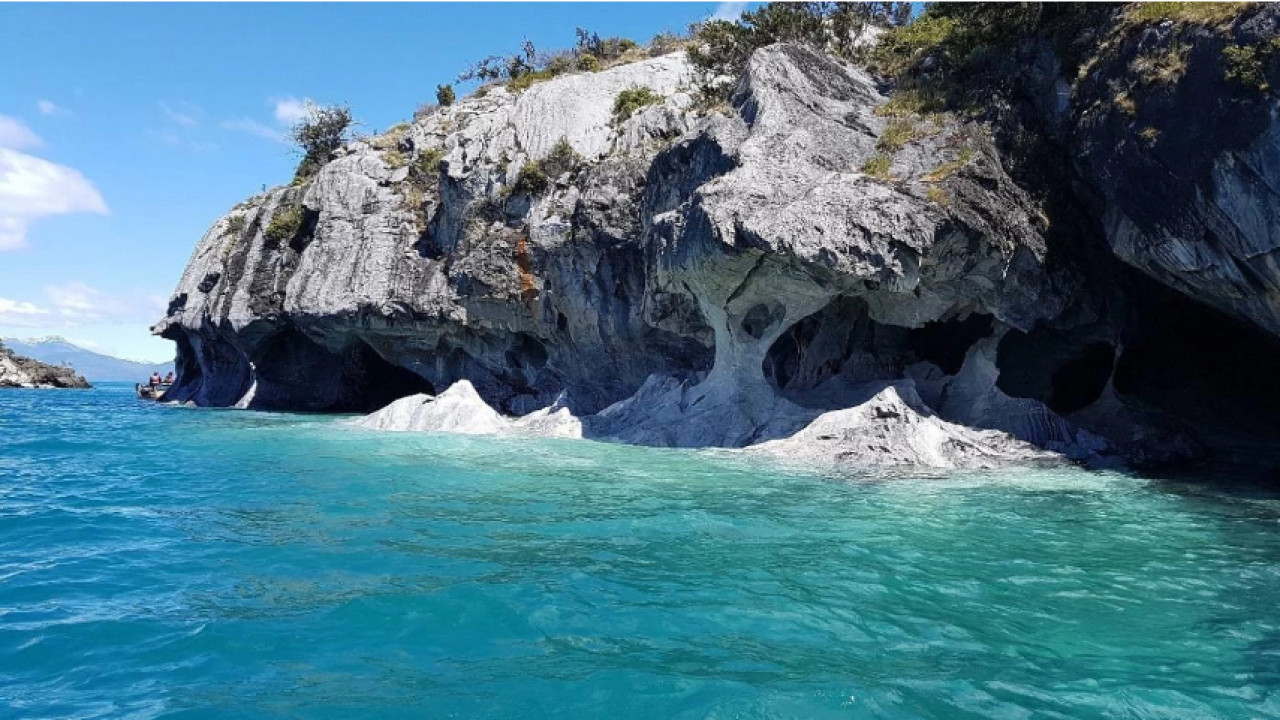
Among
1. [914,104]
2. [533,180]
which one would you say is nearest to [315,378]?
[533,180]

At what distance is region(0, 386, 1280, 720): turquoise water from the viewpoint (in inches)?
225

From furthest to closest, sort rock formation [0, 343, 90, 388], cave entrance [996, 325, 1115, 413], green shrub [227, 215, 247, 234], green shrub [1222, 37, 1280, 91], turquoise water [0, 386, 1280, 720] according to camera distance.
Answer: rock formation [0, 343, 90, 388], green shrub [227, 215, 247, 234], cave entrance [996, 325, 1115, 413], green shrub [1222, 37, 1280, 91], turquoise water [0, 386, 1280, 720]

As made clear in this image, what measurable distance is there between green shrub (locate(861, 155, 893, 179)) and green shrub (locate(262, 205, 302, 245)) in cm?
2746

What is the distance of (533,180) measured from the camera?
30.0 meters

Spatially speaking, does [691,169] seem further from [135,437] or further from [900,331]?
[135,437]

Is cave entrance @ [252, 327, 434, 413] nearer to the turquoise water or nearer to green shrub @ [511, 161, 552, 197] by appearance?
green shrub @ [511, 161, 552, 197]

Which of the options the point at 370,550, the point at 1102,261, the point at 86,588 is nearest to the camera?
the point at 86,588

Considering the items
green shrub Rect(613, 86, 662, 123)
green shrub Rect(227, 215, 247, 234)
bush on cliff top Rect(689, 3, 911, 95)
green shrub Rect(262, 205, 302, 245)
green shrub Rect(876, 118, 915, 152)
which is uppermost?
bush on cliff top Rect(689, 3, 911, 95)

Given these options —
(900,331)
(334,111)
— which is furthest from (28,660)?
(334,111)

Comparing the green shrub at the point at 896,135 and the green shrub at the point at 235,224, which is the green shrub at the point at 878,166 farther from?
the green shrub at the point at 235,224

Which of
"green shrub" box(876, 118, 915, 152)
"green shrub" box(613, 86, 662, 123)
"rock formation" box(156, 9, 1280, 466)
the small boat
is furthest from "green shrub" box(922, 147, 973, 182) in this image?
the small boat

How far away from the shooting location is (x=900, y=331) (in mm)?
22766

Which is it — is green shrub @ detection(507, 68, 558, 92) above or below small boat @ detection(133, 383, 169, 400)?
above

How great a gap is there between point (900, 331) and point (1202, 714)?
17878mm
